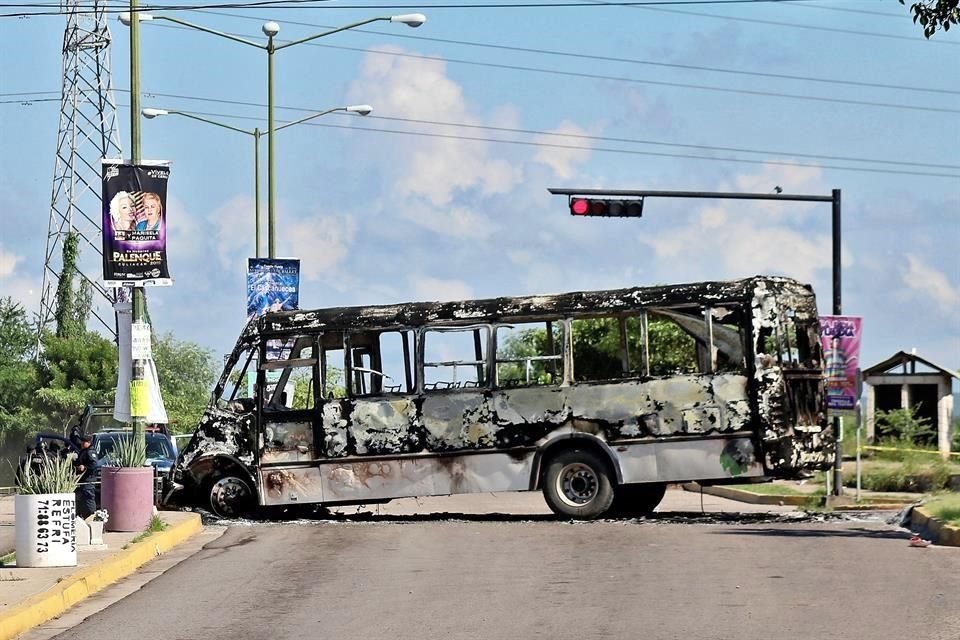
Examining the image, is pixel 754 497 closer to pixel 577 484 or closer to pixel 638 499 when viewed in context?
pixel 638 499

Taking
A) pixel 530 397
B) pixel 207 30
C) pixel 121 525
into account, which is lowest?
pixel 121 525

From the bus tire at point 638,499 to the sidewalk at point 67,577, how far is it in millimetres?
6623

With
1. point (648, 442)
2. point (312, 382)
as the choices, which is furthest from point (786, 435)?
point (312, 382)

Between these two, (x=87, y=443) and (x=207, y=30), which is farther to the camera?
(x=207, y=30)

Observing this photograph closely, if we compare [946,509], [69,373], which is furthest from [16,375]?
[946,509]

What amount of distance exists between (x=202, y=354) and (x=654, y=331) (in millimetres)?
68768

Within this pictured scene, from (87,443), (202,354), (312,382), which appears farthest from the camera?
(202,354)

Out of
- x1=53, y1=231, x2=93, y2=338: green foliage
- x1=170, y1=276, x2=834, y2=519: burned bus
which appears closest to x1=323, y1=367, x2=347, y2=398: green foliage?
x1=170, y1=276, x2=834, y2=519: burned bus

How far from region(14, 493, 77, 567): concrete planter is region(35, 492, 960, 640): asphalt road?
2.90 feet

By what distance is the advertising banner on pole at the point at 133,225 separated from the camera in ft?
68.2

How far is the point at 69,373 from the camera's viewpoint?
7288 centimetres

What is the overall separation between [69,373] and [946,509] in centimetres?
5792

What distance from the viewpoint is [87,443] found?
21.6 metres

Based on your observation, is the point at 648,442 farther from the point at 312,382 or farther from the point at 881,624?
the point at 881,624
